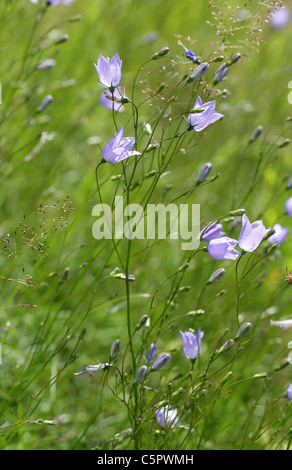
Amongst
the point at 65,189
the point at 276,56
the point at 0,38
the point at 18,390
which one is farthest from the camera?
the point at 276,56

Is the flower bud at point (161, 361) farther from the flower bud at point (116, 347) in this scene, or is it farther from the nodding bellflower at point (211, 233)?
the nodding bellflower at point (211, 233)

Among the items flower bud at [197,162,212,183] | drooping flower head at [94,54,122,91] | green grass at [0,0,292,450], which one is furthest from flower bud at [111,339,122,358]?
drooping flower head at [94,54,122,91]

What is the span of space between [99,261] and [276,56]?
7.31 ft

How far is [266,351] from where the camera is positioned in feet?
8.04

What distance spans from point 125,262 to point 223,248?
1220 mm

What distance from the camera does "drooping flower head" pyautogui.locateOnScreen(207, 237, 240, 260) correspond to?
1.38 metres

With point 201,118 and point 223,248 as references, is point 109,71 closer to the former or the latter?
point 201,118
